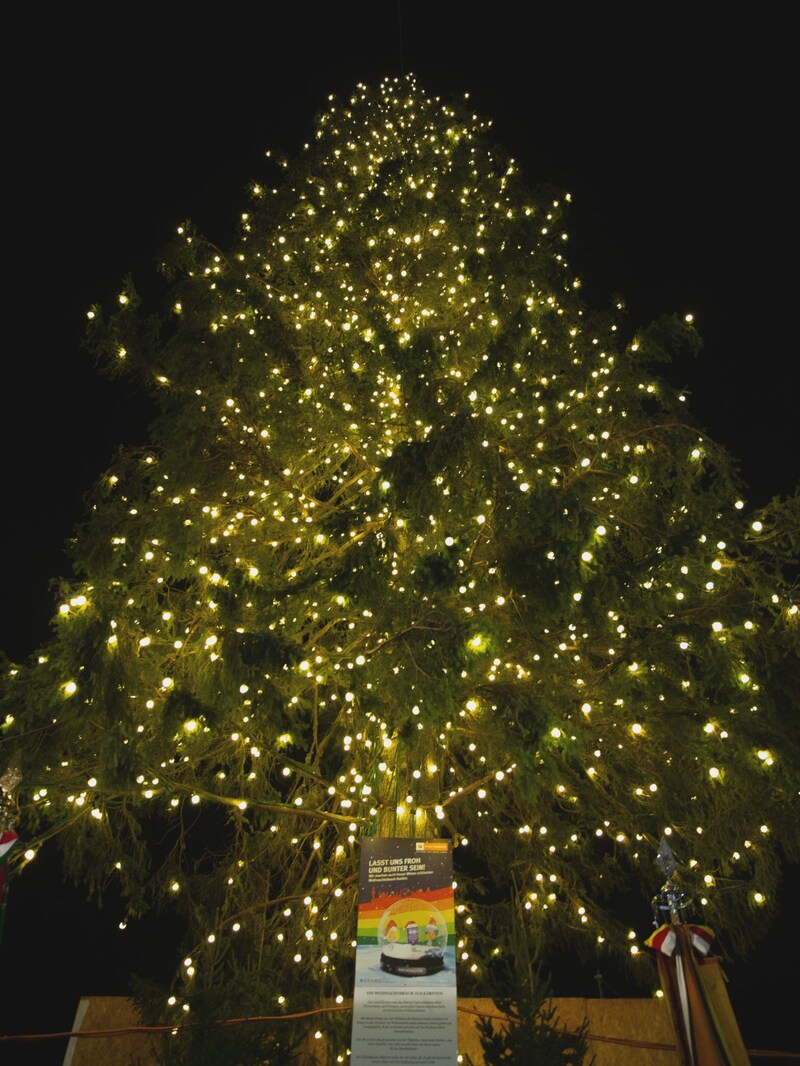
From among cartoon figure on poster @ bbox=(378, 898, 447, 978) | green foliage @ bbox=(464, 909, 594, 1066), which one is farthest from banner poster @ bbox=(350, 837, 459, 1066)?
green foliage @ bbox=(464, 909, 594, 1066)

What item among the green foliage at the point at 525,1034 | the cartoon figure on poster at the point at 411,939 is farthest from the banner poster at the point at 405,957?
the green foliage at the point at 525,1034

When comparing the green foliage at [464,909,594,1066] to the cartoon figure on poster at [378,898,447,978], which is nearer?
the green foliage at [464,909,594,1066]

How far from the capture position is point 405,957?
4.55 meters

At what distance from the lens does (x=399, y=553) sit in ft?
20.8

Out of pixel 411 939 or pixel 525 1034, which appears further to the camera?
pixel 411 939

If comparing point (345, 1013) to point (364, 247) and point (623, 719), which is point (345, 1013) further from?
point (364, 247)

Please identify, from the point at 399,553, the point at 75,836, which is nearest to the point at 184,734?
the point at 75,836

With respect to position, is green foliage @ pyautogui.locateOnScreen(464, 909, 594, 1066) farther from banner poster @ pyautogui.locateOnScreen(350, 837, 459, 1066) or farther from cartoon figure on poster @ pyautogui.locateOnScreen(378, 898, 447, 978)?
cartoon figure on poster @ pyautogui.locateOnScreen(378, 898, 447, 978)

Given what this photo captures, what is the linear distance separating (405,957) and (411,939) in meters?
0.11

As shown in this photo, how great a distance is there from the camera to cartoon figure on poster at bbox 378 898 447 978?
14.8 ft

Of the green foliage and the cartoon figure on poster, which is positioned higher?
the cartoon figure on poster

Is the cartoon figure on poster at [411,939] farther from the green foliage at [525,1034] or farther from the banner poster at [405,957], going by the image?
the green foliage at [525,1034]

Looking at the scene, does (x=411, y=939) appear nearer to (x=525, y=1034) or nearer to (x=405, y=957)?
(x=405, y=957)

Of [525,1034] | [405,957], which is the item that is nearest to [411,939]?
[405,957]
